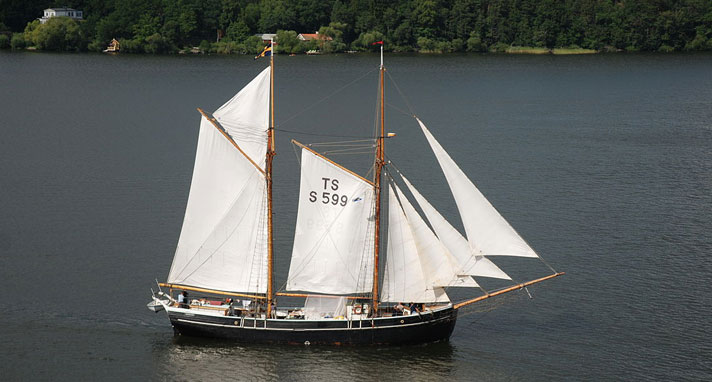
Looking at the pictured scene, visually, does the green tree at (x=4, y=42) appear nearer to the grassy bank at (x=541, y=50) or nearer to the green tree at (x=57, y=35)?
the green tree at (x=57, y=35)

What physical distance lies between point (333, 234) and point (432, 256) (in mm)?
4507

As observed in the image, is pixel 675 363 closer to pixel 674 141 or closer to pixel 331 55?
pixel 674 141

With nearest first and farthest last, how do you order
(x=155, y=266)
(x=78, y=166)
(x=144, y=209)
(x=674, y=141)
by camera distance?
1. (x=155, y=266)
2. (x=144, y=209)
3. (x=78, y=166)
4. (x=674, y=141)

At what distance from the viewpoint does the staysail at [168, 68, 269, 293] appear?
44.8 meters

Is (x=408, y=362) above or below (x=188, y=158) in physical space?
below

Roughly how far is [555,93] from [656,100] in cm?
1173

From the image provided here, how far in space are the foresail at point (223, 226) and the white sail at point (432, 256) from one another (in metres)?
6.82

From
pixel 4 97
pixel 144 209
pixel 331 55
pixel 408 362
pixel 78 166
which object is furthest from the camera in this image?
pixel 331 55

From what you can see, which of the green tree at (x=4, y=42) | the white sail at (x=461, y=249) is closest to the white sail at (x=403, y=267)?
the white sail at (x=461, y=249)

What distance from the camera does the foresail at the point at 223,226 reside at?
45.1 meters

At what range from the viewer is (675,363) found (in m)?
43.1

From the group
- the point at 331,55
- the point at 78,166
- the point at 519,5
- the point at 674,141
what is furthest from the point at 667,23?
the point at 78,166

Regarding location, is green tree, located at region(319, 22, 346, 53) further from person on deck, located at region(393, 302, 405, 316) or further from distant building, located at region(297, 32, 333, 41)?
person on deck, located at region(393, 302, 405, 316)

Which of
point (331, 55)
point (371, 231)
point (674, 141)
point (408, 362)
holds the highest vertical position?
point (331, 55)
